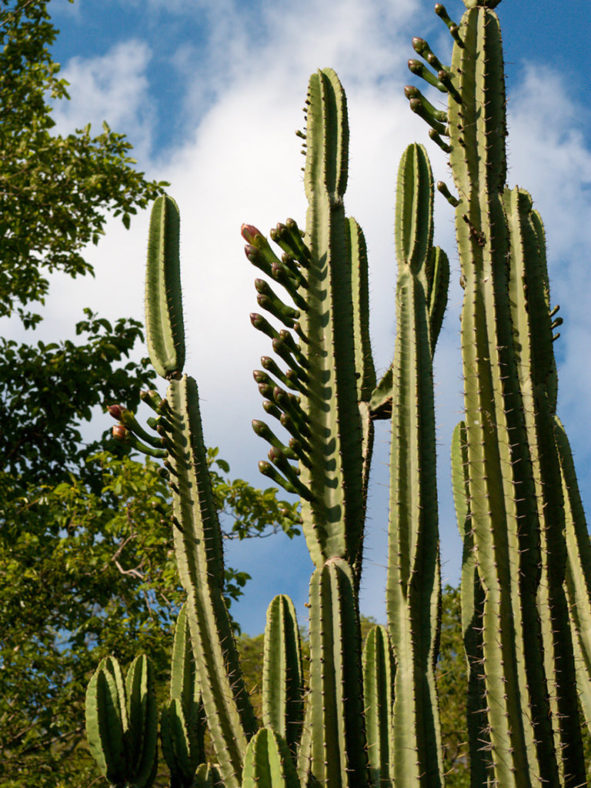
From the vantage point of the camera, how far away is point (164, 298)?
13.0 ft

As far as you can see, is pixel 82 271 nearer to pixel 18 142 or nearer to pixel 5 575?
pixel 18 142

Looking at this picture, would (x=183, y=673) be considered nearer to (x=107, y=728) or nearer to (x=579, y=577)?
(x=107, y=728)

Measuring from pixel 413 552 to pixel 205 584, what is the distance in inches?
40.1

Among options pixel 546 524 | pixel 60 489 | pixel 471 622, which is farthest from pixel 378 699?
pixel 60 489

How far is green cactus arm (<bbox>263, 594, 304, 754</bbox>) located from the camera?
10.1ft

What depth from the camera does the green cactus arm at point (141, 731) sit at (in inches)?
145

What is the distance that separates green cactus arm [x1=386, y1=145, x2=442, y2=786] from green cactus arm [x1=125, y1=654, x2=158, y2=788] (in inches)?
59.1

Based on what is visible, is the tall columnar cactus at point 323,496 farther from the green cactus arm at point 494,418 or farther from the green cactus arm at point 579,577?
the green cactus arm at point 579,577

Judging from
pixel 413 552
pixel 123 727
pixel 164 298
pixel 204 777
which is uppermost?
pixel 164 298

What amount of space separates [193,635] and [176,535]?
44 cm

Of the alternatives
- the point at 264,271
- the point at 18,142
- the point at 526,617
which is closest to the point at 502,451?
the point at 526,617

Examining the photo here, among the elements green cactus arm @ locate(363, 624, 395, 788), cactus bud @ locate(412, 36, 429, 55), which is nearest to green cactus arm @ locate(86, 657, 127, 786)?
green cactus arm @ locate(363, 624, 395, 788)

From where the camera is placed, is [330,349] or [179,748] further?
[179,748]

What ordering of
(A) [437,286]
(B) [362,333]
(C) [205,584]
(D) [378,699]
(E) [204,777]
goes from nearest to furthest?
(D) [378,699] → (C) [205,584] → (E) [204,777] → (B) [362,333] → (A) [437,286]
